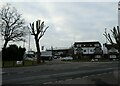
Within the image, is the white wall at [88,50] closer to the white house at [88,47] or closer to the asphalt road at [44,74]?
the white house at [88,47]

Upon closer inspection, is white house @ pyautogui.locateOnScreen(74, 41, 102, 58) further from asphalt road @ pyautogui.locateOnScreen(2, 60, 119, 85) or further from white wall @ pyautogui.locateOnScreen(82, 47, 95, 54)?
asphalt road @ pyautogui.locateOnScreen(2, 60, 119, 85)

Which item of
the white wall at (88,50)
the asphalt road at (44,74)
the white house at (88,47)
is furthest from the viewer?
the white wall at (88,50)

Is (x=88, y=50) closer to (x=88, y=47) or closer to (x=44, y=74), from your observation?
(x=88, y=47)

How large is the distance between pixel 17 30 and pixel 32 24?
180 inches

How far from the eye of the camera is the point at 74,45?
510ft

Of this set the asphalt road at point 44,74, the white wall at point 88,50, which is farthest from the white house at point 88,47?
the asphalt road at point 44,74

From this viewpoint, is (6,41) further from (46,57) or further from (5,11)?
(46,57)

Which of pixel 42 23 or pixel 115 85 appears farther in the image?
pixel 42 23


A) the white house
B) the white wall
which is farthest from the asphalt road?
the white wall

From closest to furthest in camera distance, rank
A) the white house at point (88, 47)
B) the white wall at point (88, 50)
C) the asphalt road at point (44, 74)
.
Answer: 1. the asphalt road at point (44, 74)
2. the white house at point (88, 47)
3. the white wall at point (88, 50)

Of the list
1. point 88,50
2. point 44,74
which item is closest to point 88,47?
point 88,50

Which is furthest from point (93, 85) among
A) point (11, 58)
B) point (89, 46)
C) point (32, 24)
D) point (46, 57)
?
point (89, 46)

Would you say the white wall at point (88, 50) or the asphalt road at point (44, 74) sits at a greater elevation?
the white wall at point (88, 50)

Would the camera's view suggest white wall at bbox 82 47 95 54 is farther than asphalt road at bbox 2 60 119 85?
Yes
